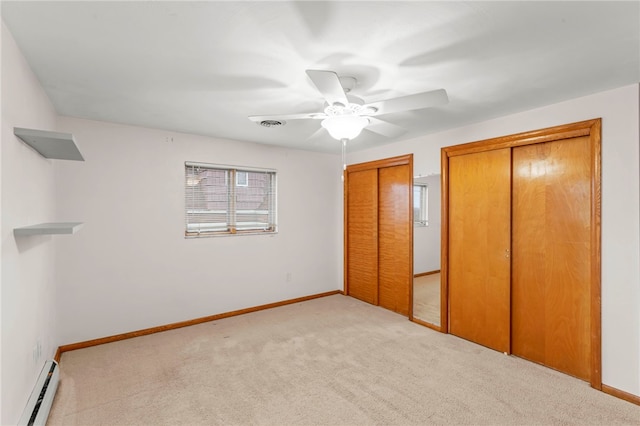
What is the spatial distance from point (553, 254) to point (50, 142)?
383 cm

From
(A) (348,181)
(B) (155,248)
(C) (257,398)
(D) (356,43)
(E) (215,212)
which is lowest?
(C) (257,398)

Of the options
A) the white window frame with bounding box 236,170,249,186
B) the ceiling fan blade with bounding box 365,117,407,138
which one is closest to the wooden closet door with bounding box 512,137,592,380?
the ceiling fan blade with bounding box 365,117,407,138

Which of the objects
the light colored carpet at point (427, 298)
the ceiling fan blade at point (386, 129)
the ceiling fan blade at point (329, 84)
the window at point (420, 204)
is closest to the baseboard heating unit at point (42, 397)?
the ceiling fan blade at point (329, 84)

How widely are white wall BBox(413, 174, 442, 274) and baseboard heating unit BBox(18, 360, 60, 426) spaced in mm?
3538

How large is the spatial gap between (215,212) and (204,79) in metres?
2.07

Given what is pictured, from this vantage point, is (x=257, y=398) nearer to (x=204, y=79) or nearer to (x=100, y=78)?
(x=204, y=79)

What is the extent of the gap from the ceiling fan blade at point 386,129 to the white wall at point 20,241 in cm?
254

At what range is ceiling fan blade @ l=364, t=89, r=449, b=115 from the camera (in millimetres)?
1727

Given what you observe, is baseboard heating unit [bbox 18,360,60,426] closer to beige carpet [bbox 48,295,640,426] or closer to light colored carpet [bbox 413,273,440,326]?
beige carpet [bbox 48,295,640,426]

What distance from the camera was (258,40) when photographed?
5.32 feet

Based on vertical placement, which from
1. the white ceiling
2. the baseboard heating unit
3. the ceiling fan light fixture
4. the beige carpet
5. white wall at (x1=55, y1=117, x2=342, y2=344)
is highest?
the white ceiling

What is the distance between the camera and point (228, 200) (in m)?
4.00

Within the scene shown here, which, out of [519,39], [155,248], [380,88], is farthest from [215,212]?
[519,39]

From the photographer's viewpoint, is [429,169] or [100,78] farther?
[429,169]
